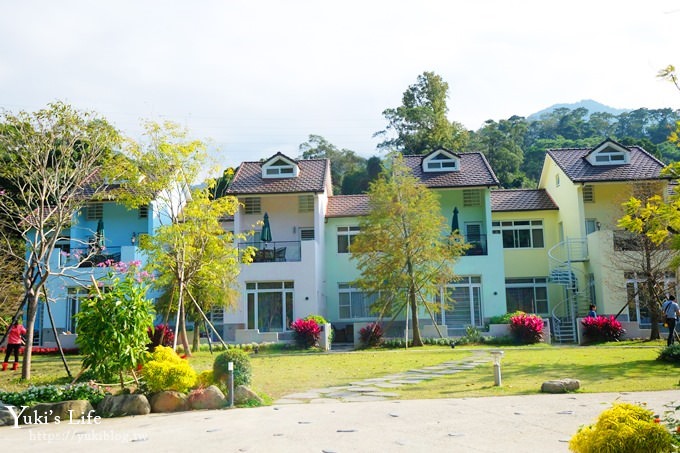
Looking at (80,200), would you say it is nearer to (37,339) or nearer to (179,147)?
(179,147)

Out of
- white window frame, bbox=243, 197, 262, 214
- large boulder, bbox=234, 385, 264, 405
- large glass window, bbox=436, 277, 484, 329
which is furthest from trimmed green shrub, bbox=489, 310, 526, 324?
large boulder, bbox=234, 385, 264, 405

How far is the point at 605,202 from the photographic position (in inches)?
→ 1139

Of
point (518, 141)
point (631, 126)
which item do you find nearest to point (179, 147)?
point (518, 141)

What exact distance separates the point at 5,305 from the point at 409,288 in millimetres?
14636

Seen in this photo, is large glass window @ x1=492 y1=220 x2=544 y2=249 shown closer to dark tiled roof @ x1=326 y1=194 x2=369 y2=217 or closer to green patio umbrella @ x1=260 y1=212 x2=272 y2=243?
dark tiled roof @ x1=326 y1=194 x2=369 y2=217

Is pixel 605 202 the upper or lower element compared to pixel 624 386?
upper

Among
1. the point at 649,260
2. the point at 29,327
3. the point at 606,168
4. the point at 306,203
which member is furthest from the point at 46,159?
the point at 606,168

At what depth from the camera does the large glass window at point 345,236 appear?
97.5ft

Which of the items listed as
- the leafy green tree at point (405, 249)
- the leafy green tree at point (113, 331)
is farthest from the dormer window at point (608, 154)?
the leafy green tree at point (113, 331)

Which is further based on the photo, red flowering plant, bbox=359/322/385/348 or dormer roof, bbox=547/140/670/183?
dormer roof, bbox=547/140/670/183

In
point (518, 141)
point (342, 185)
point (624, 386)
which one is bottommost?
point (624, 386)

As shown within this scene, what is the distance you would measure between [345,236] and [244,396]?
19.2 metres

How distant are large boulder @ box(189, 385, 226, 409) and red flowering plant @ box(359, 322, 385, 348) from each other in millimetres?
12881

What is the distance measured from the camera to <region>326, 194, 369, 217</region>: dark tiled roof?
1168 inches
